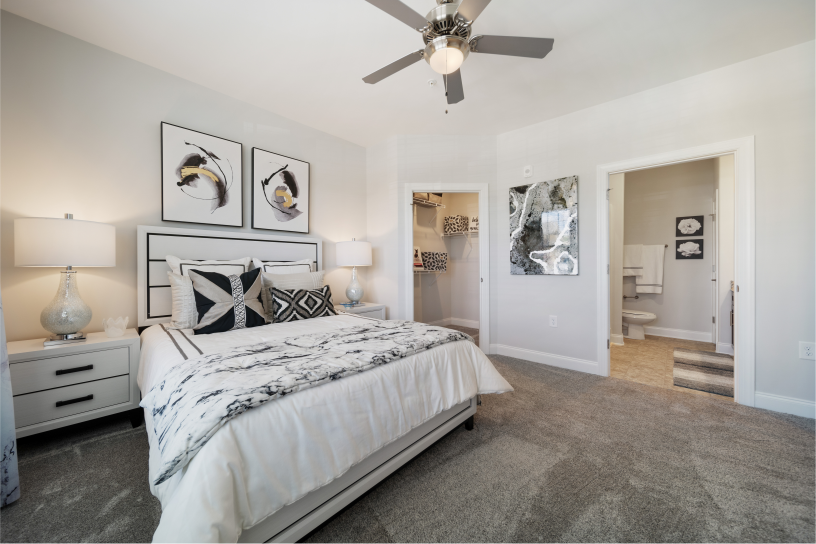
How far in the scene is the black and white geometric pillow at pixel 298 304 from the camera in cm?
252

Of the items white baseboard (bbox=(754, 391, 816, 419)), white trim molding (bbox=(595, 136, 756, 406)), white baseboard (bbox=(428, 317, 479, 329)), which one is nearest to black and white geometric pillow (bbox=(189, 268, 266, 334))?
white baseboard (bbox=(428, 317, 479, 329))

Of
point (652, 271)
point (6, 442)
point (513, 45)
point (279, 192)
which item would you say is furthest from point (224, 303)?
point (652, 271)

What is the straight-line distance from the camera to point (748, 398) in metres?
2.42

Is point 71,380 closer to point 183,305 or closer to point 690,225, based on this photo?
point 183,305

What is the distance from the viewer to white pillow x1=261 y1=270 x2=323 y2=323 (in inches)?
106

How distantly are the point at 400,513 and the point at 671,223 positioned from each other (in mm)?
5358

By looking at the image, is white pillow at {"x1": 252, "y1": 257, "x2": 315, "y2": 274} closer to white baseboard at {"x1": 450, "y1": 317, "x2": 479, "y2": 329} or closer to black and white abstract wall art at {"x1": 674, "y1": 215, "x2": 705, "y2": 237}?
white baseboard at {"x1": 450, "y1": 317, "x2": 479, "y2": 329}

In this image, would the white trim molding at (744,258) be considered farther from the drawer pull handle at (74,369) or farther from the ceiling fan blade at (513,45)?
the drawer pull handle at (74,369)

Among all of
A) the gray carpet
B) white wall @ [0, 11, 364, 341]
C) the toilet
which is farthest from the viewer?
the toilet

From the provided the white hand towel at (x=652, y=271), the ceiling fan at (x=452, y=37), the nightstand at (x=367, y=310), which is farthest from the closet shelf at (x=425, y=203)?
the white hand towel at (x=652, y=271)

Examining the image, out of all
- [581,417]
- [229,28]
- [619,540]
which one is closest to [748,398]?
[581,417]

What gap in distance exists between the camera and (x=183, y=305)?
88.5 inches

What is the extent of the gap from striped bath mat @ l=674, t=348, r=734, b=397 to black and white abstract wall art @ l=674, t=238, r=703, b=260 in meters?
1.40

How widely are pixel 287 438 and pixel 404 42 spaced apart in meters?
2.47
